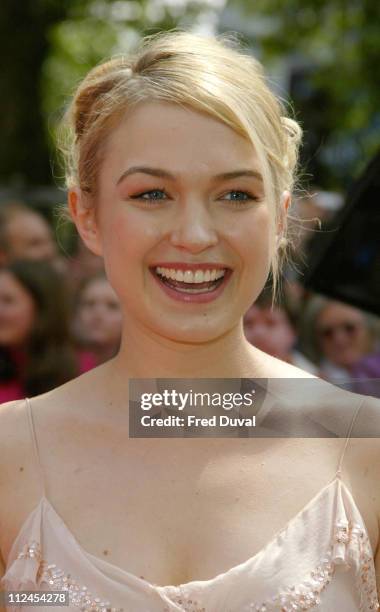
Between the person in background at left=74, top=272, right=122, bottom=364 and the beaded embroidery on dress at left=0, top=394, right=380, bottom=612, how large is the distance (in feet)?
9.36

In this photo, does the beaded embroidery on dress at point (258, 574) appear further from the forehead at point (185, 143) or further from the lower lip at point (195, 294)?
the forehead at point (185, 143)

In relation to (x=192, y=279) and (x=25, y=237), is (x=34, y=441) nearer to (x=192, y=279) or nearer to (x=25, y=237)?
(x=192, y=279)

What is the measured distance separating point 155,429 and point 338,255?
116 cm

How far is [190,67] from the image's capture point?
2.50 metres

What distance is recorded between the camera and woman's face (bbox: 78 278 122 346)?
17.7ft

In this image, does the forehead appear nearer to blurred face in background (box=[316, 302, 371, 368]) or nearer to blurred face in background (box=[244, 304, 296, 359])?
blurred face in background (box=[244, 304, 296, 359])

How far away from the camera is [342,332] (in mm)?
5160

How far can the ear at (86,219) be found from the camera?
2627 millimetres

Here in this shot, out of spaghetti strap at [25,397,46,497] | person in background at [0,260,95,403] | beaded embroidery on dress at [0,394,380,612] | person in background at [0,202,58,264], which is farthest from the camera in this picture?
person in background at [0,202,58,264]

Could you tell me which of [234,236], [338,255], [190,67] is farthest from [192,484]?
[338,255]

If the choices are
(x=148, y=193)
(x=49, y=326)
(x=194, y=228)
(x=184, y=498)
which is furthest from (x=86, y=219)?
(x=49, y=326)

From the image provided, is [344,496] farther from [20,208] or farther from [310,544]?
[20,208]

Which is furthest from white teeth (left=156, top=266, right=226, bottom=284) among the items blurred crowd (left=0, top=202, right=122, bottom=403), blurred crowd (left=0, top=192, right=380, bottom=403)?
blurred crowd (left=0, top=202, right=122, bottom=403)

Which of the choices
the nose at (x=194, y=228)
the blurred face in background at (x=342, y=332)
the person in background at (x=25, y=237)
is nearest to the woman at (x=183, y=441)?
the nose at (x=194, y=228)
